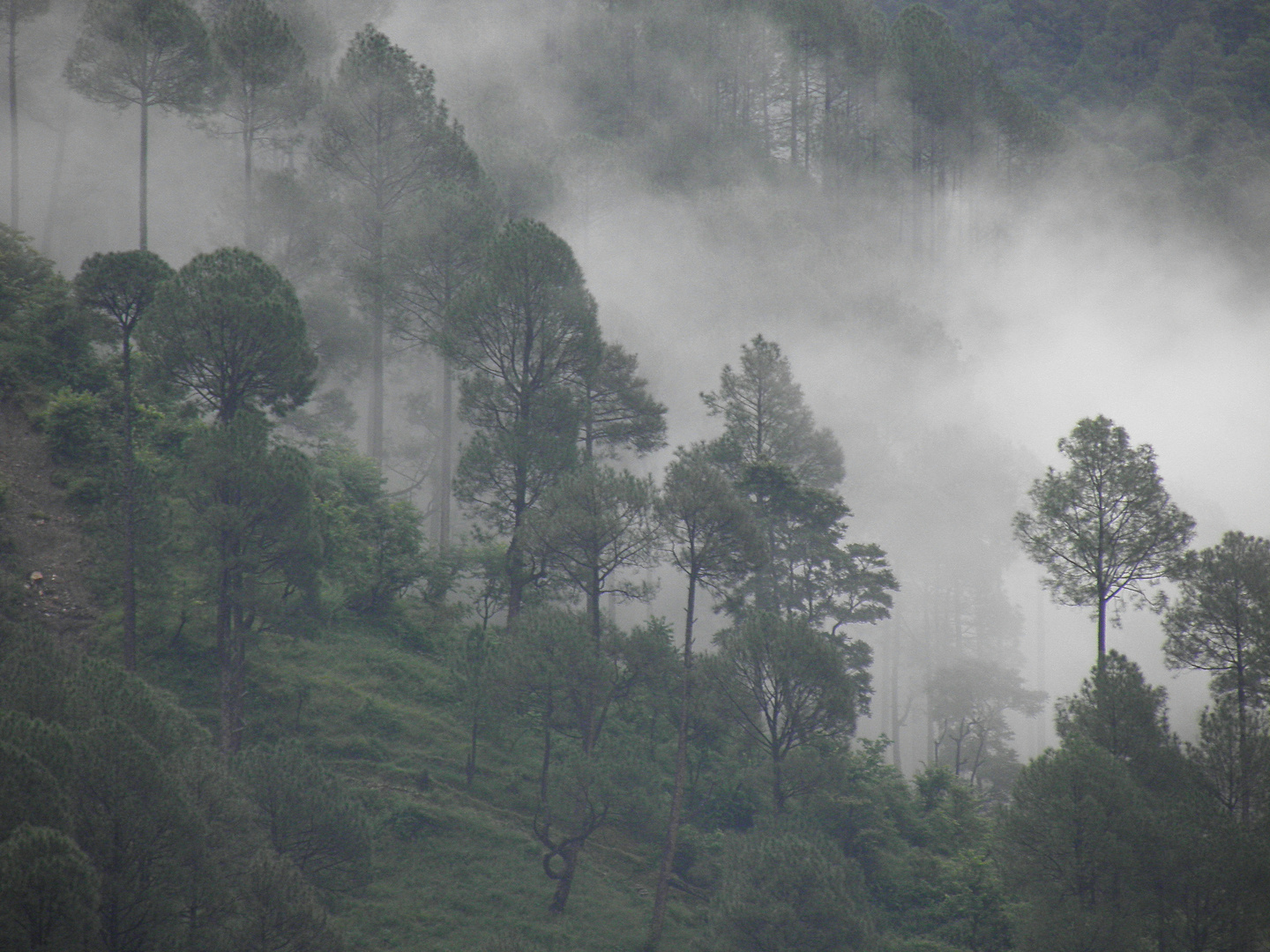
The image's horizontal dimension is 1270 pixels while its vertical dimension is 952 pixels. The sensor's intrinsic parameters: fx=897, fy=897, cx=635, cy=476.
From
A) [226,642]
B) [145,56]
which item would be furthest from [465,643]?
[145,56]

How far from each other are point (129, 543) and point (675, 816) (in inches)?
614

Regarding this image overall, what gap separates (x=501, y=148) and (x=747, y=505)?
117 feet

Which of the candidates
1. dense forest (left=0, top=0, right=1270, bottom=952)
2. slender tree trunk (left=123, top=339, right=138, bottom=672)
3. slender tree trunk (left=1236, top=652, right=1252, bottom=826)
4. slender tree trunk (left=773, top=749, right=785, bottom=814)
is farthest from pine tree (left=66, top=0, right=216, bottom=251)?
→ slender tree trunk (left=1236, top=652, right=1252, bottom=826)

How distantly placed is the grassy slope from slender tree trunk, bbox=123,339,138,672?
2225mm

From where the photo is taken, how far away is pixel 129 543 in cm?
2230

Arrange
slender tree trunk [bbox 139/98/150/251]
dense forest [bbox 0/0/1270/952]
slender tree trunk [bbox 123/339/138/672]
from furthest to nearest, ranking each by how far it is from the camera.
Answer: slender tree trunk [bbox 139/98/150/251], slender tree trunk [bbox 123/339/138/672], dense forest [bbox 0/0/1270/952]

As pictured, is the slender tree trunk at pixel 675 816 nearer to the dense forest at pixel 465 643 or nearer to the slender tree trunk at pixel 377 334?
the dense forest at pixel 465 643

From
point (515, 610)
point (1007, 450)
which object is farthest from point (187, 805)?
point (1007, 450)

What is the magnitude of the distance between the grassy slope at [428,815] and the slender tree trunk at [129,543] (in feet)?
7.30

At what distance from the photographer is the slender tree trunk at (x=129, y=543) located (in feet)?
70.6

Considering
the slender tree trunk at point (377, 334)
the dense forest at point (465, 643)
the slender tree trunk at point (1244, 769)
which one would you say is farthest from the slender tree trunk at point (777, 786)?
the slender tree trunk at point (377, 334)

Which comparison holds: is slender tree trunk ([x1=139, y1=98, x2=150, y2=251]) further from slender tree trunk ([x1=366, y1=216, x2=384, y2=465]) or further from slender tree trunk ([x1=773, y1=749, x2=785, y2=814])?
slender tree trunk ([x1=773, y1=749, x2=785, y2=814])

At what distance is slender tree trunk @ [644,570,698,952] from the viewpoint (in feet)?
73.7

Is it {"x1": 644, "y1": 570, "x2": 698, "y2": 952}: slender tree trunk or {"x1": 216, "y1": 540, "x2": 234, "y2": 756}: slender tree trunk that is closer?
{"x1": 216, "y1": 540, "x2": 234, "y2": 756}: slender tree trunk
